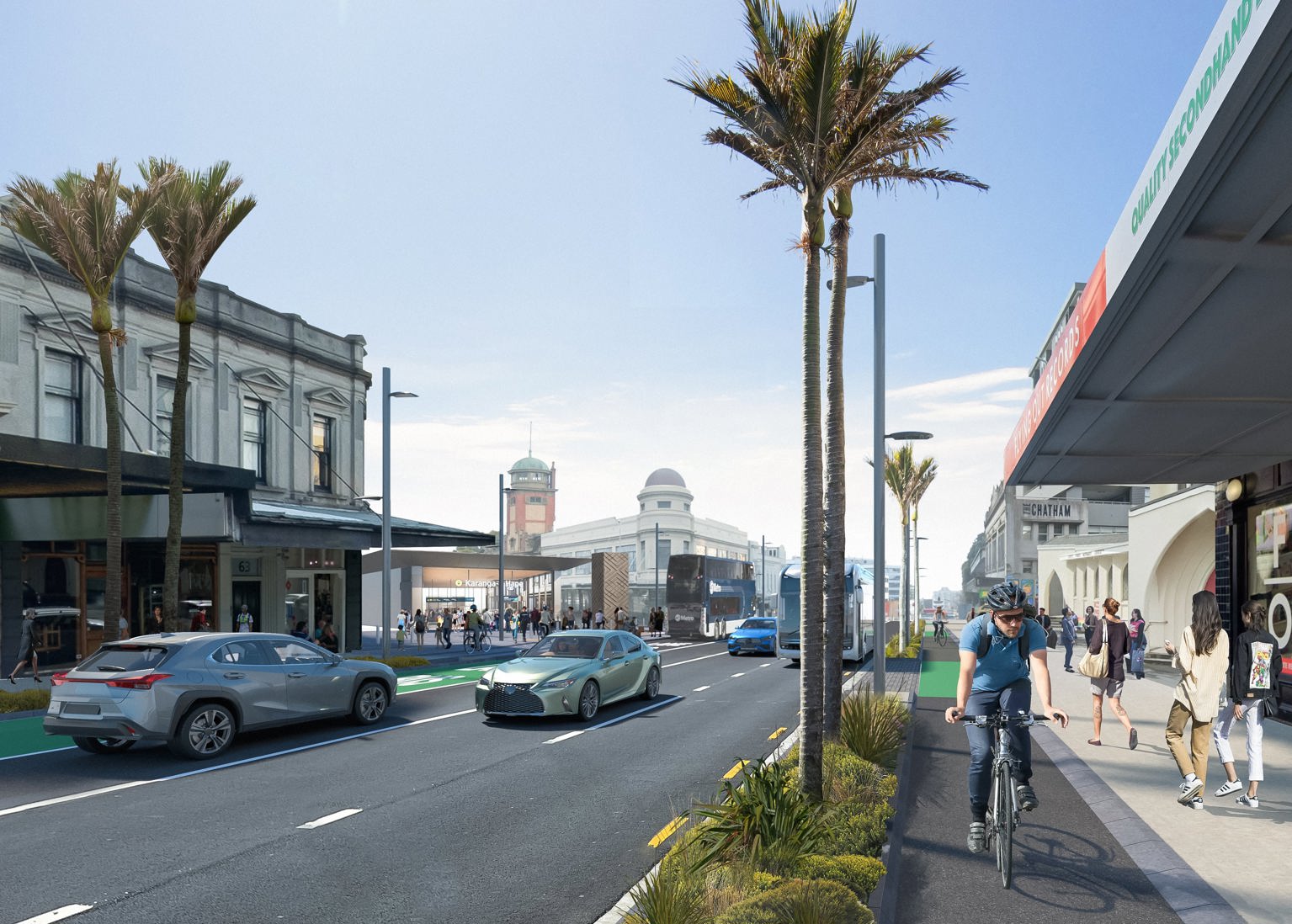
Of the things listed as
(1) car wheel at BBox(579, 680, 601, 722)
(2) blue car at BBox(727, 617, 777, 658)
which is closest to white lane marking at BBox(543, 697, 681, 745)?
(1) car wheel at BBox(579, 680, 601, 722)

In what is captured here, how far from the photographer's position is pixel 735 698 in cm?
2059

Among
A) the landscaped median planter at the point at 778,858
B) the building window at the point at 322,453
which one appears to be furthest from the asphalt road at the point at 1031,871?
the building window at the point at 322,453

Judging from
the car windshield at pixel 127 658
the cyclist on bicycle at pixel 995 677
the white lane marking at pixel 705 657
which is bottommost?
the white lane marking at pixel 705 657

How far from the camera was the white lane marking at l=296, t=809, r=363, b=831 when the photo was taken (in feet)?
29.9

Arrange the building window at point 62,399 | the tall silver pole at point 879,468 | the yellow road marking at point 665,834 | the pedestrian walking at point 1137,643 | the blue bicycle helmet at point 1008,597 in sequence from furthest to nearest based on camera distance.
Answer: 1. the building window at point 62,399
2. the pedestrian walking at point 1137,643
3. the tall silver pole at point 879,468
4. the yellow road marking at point 665,834
5. the blue bicycle helmet at point 1008,597

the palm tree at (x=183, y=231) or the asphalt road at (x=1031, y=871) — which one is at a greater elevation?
the palm tree at (x=183, y=231)

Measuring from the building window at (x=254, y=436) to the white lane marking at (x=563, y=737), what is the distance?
22.0 metres

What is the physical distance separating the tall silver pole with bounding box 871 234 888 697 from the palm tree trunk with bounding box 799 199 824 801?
7.25m

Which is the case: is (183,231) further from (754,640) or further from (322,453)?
(754,640)

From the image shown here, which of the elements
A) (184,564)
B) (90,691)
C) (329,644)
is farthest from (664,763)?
(184,564)

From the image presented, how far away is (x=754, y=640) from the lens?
3703 cm

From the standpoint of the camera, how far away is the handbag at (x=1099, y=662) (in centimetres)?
1319

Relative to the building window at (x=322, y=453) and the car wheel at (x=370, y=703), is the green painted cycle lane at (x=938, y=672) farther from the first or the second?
the building window at (x=322, y=453)

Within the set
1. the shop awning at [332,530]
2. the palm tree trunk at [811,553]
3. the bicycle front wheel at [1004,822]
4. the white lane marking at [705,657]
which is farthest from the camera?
the white lane marking at [705,657]
